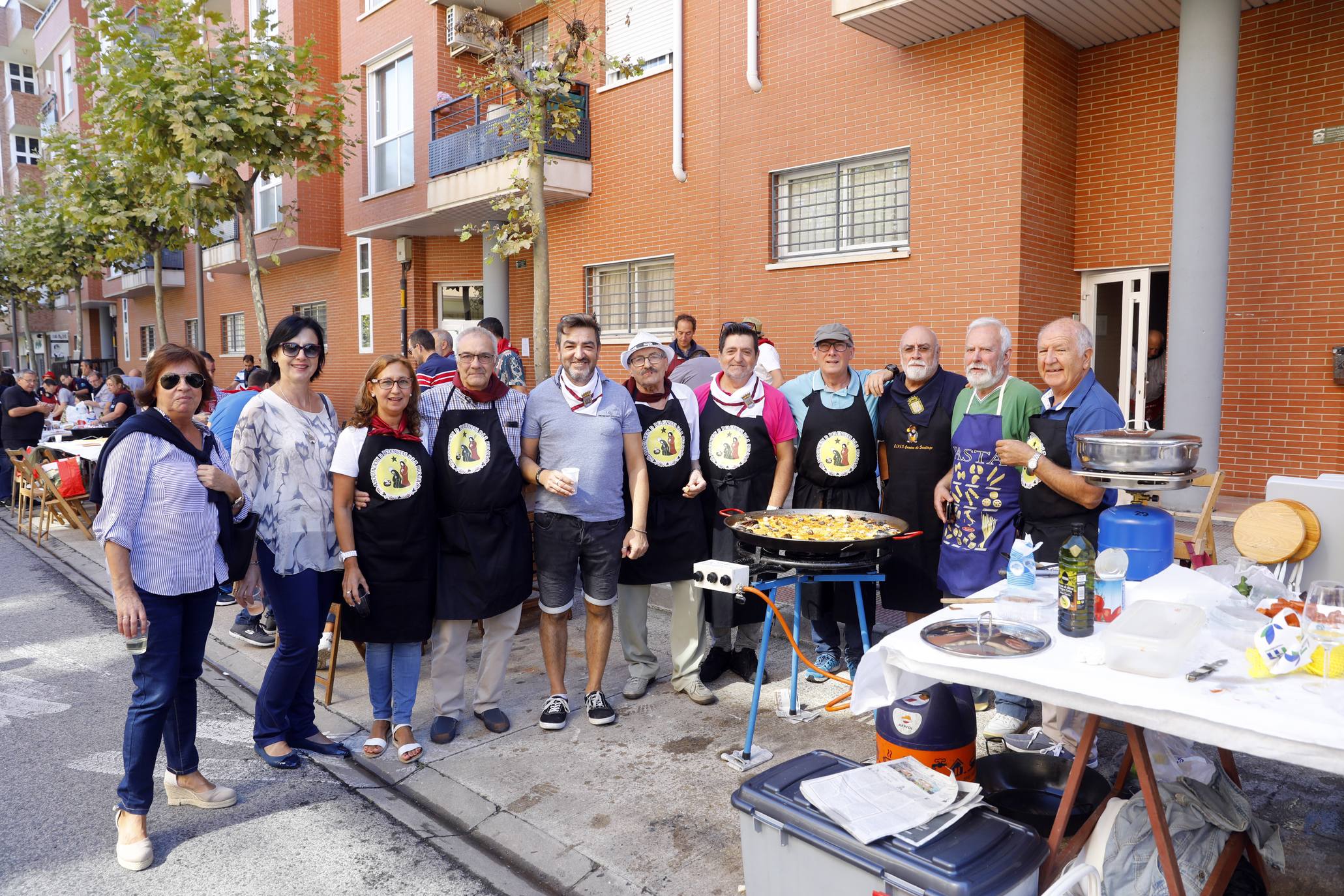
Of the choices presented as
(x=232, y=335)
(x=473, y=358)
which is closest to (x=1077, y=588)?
(x=473, y=358)

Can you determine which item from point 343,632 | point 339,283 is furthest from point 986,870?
point 339,283

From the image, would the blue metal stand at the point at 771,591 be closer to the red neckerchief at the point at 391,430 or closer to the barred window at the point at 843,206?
the red neckerchief at the point at 391,430

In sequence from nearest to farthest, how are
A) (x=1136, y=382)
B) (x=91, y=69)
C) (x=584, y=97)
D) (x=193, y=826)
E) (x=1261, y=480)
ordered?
(x=193, y=826)
(x=1261, y=480)
(x=1136, y=382)
(x=91, y=69)
(x=584, y=97)

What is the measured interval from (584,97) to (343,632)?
37.2 feet

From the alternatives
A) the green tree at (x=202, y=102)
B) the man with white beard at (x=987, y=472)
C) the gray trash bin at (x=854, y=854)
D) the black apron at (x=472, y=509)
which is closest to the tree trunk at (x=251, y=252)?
the green tree at (x=202, y=102)

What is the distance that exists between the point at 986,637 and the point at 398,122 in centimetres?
1726

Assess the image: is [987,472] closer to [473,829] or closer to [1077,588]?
[1077,588]

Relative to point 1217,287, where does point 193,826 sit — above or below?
below

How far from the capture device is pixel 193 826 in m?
3.83

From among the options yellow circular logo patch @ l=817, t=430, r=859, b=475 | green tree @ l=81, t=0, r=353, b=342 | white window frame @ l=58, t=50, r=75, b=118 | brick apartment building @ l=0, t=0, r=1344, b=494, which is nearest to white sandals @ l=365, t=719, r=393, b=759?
yellow circular logo patch @ l=817, t=430, r=859, b=475

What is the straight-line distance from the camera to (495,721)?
471 cm

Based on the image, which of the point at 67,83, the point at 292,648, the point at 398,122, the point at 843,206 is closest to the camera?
the point at 292,648

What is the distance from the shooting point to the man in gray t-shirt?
181 inches

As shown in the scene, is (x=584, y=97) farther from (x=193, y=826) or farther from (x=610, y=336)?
(x=193, y=826)
